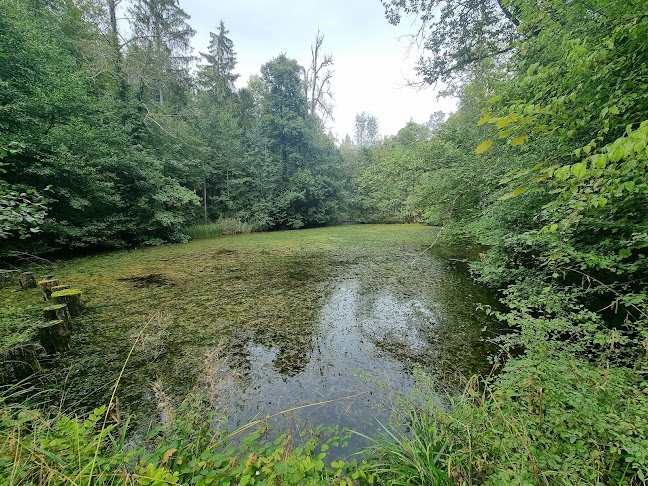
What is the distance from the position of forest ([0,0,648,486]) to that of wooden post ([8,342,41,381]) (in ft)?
1.00

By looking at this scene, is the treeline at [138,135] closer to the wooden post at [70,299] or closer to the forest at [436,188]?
the forest at [436,188]

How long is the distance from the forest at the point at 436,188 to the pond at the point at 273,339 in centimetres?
36

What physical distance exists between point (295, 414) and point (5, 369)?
2.81m

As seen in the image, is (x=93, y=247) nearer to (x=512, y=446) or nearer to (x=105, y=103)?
(x=105, y=103)

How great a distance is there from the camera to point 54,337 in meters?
2.74

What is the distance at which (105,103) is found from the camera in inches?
337

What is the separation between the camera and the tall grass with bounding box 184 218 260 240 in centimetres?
1173

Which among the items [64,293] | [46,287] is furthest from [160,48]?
[64,293]

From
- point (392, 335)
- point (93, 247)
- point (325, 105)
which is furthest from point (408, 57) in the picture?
point (325, 105)

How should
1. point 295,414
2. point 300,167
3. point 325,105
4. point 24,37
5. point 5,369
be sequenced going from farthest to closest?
point 325,105 → point 300,167 → point 24,37 → point 5,369 → point 295,414

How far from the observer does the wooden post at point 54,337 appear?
8.89 ft

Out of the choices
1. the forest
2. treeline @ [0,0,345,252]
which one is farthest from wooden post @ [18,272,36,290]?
the forest

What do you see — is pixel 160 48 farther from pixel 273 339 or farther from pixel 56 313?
pixel 273 339

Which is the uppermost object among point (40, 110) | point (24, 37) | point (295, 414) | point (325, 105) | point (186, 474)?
point (325, 105)
